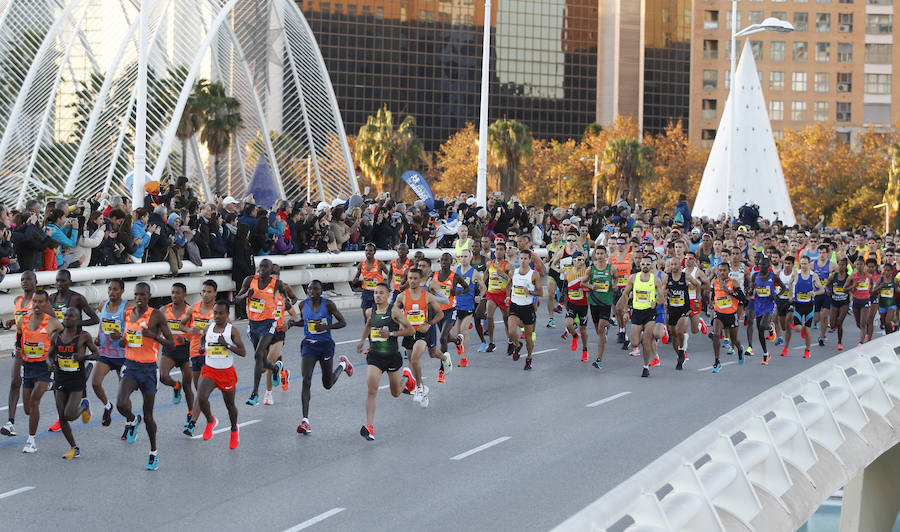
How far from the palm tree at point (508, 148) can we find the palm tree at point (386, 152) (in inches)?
208

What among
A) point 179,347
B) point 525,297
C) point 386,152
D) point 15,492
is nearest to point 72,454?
point 15,492

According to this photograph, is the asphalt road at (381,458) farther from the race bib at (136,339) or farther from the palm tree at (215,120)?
the palm tree at (215,120)

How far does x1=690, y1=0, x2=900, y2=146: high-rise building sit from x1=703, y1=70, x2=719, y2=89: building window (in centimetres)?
122

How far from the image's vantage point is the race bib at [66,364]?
39.0ft

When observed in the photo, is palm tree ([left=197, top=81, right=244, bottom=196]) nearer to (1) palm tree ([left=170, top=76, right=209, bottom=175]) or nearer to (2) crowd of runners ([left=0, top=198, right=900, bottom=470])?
(1) palm tree ([left=170, top=76, right=209, bottom=175])

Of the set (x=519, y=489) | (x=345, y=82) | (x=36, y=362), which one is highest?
(x=345, y=82)

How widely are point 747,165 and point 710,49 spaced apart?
203ft

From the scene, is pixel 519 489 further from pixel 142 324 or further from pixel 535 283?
pixel 535 283

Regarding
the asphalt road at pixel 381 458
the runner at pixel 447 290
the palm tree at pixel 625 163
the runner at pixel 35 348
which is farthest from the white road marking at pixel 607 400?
the palm tree at pixel 625 163

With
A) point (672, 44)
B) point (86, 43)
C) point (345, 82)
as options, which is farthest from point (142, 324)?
point (672, 44)

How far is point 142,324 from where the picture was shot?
39.8 ft

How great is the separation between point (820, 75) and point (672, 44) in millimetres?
16487

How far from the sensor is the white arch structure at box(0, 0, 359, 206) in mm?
31594

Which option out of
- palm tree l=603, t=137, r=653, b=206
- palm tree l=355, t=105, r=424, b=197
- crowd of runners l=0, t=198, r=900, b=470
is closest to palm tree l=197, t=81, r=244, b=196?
palm tree l=355, t=105, r=424, b=197
